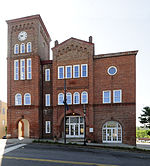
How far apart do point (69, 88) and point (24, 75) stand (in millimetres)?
7593

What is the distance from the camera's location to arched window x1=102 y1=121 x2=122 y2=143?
2117cm

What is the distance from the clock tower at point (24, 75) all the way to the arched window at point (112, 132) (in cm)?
987

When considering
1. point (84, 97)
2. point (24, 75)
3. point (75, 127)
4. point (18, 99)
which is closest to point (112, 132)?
point (75, 127)

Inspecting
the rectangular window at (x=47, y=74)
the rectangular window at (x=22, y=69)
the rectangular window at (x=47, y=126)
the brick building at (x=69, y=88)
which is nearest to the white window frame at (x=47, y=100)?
the brick building at (x=69, y=88)

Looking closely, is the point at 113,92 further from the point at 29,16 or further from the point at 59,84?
the point at 29,16

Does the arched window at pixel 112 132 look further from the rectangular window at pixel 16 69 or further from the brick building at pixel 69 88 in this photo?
the rectangular window at pixel 16 69

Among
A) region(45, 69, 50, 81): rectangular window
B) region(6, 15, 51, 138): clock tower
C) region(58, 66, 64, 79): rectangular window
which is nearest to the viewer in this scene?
region(6, 15, 51, 138): clock tower

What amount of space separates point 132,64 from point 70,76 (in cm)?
916

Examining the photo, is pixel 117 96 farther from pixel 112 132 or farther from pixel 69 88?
pixel 69 88

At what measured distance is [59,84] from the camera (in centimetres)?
2330

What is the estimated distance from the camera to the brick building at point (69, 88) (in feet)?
69.6

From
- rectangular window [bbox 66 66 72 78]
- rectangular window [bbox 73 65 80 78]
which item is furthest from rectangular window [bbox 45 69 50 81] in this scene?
rectangular window [bbox 73 65 80 78]

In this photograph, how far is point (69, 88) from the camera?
75.2 ft

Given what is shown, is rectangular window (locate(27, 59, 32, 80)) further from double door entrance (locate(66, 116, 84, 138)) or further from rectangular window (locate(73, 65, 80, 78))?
double door entrance (locate(66, 116, 84, 138))
